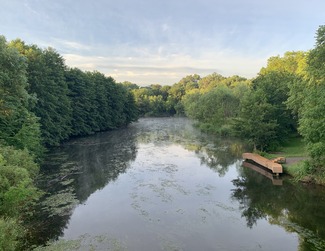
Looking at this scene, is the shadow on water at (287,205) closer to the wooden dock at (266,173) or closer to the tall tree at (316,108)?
the wooden dock at (266,173)

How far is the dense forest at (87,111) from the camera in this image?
18359 millimetres

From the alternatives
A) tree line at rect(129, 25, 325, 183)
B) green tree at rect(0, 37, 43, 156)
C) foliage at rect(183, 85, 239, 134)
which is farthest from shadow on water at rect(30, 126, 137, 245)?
foliage at rect(183, 85, 239, 134)

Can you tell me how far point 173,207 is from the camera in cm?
2067

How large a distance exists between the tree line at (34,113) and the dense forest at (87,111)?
57 mm

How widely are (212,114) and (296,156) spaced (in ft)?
125

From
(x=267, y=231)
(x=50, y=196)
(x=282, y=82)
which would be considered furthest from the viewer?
(x=282, y=82)

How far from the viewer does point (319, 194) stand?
22.7 m

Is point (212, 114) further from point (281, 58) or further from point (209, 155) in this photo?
point (209, 155)

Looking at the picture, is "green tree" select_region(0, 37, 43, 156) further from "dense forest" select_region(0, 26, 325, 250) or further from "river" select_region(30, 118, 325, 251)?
"river" select_region(30, 118, 325, 251)

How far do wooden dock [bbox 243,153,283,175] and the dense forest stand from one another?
2.97 metres

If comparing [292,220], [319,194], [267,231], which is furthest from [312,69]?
[267,231]

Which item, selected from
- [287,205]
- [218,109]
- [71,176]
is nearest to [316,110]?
[287,205]

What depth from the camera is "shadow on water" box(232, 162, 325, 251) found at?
1669 centimetres

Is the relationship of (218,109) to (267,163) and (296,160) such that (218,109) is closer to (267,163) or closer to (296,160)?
(296,160)
